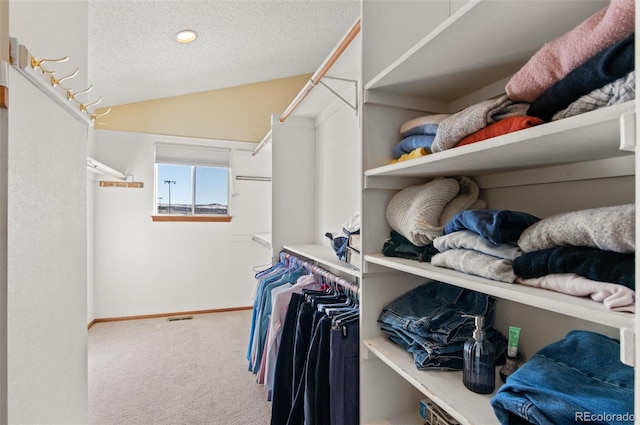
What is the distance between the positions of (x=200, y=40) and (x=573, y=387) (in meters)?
2.94

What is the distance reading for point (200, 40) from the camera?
8.47ft

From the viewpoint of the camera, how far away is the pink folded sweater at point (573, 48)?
0.56m

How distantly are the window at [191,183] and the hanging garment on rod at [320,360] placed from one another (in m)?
2.80

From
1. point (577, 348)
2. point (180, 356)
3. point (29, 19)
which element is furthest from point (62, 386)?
point (180, 356)

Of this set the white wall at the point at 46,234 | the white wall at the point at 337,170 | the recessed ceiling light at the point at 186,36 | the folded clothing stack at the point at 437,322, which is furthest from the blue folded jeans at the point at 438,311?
the recessed ceiling light at the point at 186,36

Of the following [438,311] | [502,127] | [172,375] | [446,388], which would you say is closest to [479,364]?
[446,388]

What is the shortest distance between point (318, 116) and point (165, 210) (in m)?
2.37

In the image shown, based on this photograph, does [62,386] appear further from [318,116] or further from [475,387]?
[318,116]

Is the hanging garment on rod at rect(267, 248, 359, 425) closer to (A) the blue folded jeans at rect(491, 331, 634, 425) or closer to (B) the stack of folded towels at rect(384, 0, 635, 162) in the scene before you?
(A) the blue folded jeans at rect(491, 331, 634, 425)

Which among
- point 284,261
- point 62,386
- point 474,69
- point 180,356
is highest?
point 474,69

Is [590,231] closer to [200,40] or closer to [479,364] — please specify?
[479,364]

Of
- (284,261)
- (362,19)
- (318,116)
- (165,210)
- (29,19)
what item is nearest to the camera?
(29,19)

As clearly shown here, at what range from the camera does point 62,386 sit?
1.02 metres

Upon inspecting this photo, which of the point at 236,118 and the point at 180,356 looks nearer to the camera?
the point at 180,356
